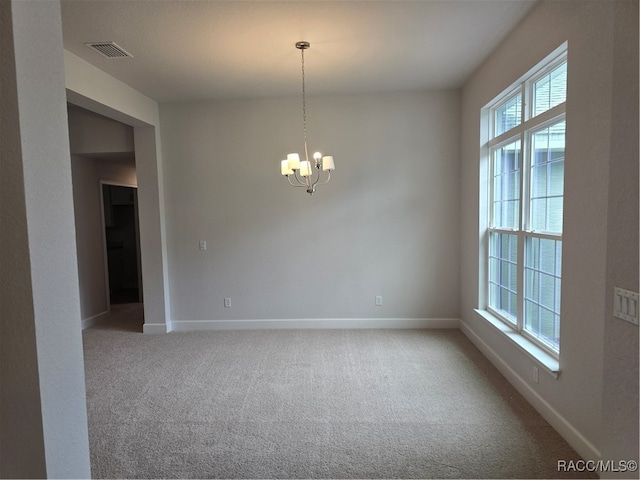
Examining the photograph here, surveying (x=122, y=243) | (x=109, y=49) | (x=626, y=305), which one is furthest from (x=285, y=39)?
(x=122, y=243)

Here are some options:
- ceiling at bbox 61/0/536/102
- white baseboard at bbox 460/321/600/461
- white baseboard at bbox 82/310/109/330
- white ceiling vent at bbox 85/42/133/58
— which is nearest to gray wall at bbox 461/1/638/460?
white baseboard at bbox 460/321/600/461

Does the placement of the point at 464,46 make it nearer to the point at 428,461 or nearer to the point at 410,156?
the point at 410,156

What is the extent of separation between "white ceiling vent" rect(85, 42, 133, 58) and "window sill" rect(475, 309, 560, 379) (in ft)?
13.3

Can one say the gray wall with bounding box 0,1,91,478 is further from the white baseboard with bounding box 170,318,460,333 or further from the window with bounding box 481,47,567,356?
the white baseboard with bounding box 170,318,460,333

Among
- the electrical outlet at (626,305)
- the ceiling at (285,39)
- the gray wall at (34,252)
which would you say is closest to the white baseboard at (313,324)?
the ceiling at (285,39)

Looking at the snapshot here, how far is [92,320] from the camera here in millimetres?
5020

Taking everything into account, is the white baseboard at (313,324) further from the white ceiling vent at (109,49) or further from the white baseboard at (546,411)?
the white ceiling vent at (109,49)

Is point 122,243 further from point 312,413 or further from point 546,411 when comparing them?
point 546,411

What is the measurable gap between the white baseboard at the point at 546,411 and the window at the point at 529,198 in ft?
1.13

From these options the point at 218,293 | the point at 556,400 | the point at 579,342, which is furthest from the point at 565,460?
the point at 218,293

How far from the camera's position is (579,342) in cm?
211

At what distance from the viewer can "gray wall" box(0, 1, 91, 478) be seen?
84cm

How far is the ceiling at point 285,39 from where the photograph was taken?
2.44 metres

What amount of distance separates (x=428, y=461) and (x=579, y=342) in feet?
3.78
